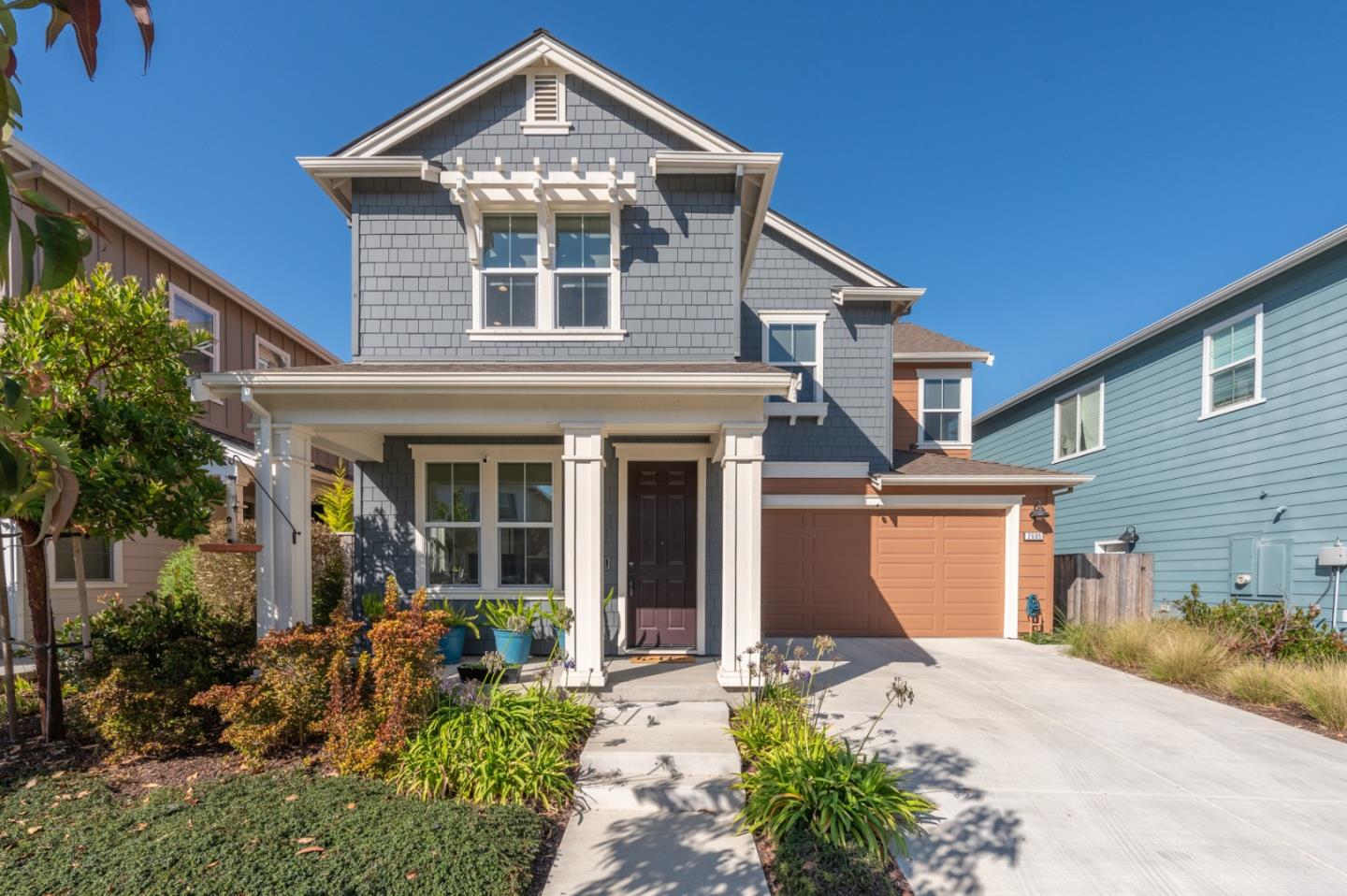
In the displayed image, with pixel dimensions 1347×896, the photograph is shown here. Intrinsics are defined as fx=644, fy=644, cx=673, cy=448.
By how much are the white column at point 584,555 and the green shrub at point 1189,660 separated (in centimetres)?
A: 631

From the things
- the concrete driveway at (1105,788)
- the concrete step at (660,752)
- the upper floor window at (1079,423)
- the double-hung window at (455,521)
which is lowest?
the concrete driveway at (1105,788)

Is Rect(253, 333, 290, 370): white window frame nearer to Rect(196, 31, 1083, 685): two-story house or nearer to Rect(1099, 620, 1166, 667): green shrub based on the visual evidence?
Rect(196, 31, 1083, 685): two-story house

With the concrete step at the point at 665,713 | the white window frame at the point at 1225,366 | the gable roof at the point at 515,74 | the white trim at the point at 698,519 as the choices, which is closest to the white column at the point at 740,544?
the concrete step at the point at 665,713

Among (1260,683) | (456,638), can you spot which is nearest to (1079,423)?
(1260,683)

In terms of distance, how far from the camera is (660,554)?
727 cm

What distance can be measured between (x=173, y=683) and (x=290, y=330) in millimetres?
10435

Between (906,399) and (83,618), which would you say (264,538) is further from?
(906,399)

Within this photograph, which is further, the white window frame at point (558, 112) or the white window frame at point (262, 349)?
the white window frame at point (262, 349)

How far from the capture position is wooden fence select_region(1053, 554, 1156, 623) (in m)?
9.45

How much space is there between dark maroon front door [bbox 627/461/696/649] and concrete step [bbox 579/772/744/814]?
117 inches

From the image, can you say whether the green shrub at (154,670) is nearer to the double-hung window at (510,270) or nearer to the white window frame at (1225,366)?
the double-hung window at (510,270)

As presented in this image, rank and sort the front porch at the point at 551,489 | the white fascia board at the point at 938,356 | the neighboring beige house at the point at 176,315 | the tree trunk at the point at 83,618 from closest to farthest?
1. the tree trunk at the point at 83,618
2. the front porch at the point at 551,489
3. the neighboring beige house at the point at 176,315
4. the white fascia board at the point at 938,356

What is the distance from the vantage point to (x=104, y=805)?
3818 mm

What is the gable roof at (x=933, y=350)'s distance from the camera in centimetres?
1147
